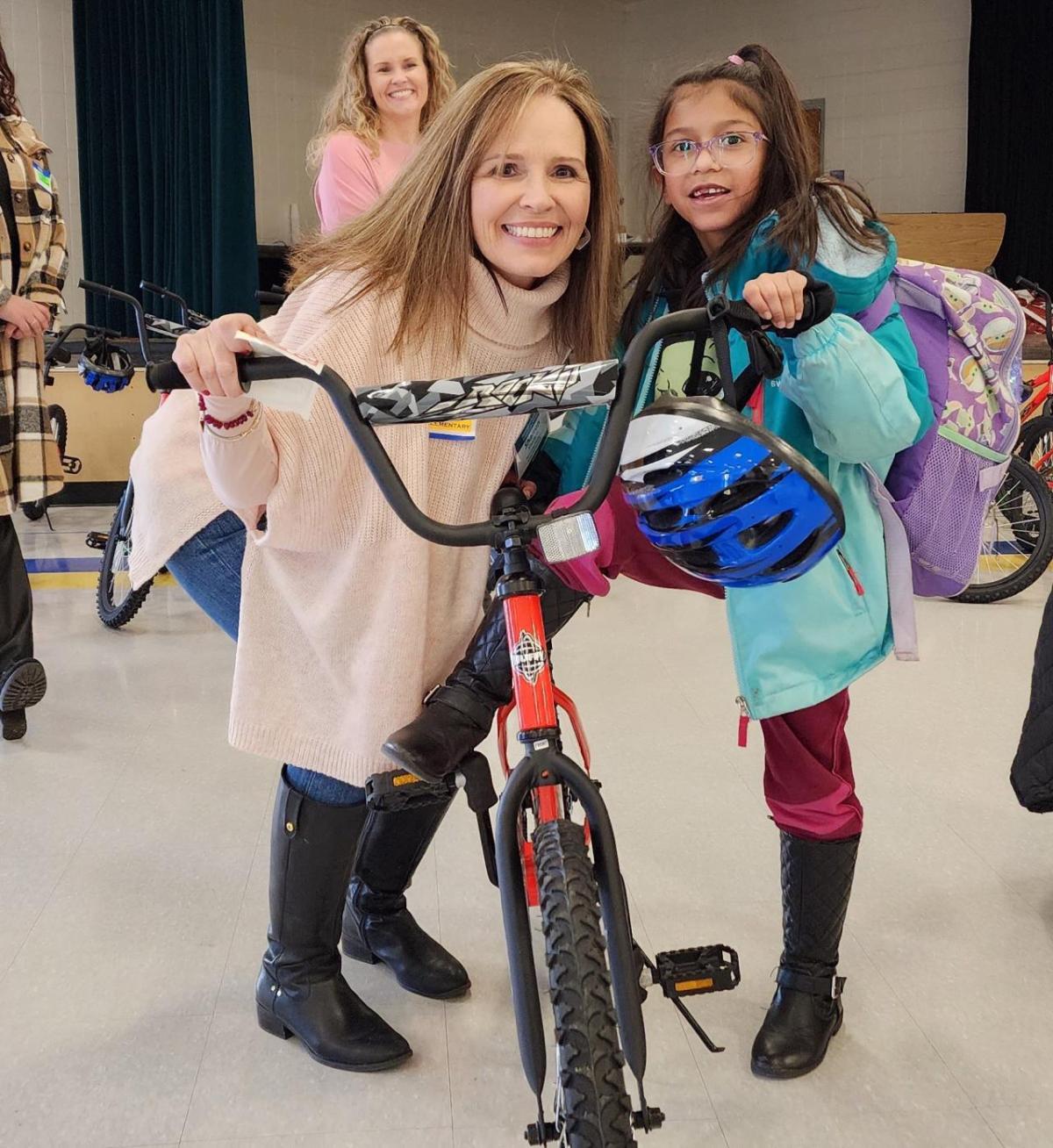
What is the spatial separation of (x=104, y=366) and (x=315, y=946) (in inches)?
53.9

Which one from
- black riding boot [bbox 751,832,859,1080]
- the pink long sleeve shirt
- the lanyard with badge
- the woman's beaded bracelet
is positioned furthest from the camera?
the pink long sleeve shirt

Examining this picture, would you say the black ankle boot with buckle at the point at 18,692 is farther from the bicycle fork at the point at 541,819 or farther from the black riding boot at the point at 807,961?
the bicycle fork at the point at 541,819

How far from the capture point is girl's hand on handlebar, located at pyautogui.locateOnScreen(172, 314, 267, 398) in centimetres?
101

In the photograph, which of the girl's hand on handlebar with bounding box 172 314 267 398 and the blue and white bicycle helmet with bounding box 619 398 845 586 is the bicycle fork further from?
the girl's hand on handlebar with bounding box 172 314 267 398

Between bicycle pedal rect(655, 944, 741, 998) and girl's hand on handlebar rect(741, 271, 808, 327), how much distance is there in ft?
2.59

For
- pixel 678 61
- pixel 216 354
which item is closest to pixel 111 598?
pixel 216 354

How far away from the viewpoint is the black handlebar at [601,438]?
947 mm

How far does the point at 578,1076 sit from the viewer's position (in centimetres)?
93

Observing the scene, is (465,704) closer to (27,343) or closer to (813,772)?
(813,772)

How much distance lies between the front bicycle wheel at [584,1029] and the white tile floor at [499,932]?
465 mm

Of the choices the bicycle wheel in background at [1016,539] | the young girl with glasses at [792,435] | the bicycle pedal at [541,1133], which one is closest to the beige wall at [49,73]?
the bicycle wheel in background at [1016,539]

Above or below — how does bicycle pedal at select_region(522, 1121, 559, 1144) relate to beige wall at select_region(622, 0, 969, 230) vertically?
below

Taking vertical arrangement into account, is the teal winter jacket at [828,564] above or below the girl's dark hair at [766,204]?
below

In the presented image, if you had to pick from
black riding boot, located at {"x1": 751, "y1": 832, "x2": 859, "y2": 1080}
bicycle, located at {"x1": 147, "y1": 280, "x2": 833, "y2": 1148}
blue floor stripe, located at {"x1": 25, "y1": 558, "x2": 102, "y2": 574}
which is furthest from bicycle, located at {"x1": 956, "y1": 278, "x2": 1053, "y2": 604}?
blue floor stripe, located at {"x1": 25, "y1": 558, "x2": 102, "y2": 574}
